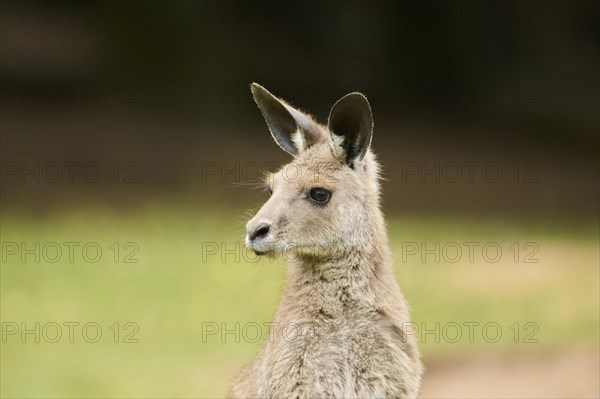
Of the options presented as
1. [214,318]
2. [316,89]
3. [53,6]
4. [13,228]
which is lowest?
[214,318]

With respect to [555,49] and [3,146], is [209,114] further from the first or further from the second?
[555,49]

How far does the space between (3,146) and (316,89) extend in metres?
5.55

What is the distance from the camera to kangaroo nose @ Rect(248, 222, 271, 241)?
5590 mm

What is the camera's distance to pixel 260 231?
5625mm

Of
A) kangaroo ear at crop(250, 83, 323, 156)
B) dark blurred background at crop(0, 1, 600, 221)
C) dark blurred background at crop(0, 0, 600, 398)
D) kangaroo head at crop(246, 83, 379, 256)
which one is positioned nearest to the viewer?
kangaroo head at crop(246, 83, 379, 256)

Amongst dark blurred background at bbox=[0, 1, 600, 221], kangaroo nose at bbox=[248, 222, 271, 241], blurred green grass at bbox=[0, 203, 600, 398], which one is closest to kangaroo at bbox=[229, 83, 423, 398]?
kangaroo nose at bbox=[248, 222, 271, 241]

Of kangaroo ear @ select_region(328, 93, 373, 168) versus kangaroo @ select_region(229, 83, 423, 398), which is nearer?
kangaroo @ select_region(229, 83, 423, 398)

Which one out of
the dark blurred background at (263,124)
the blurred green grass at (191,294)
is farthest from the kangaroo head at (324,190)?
the dark blurred background at (263,124)

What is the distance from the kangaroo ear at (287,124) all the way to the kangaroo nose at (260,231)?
2.31ft

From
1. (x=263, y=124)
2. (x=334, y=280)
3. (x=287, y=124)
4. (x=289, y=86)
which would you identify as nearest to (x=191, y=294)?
(x=289, y=86)

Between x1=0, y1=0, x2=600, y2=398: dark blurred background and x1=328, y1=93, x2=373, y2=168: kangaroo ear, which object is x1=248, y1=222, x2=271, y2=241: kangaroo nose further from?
x1=0, y1=0, x2=600, y2=398: dark blurred background

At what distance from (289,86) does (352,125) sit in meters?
12.8

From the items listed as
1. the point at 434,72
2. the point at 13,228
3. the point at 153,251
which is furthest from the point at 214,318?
the point at 434,72

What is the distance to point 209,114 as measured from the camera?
19.5 metres
